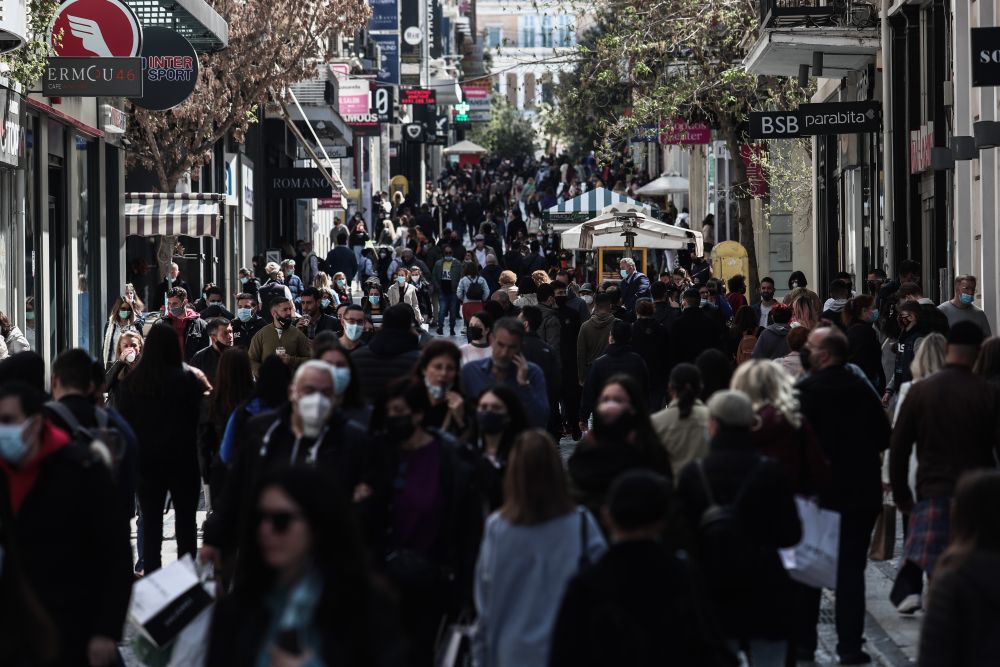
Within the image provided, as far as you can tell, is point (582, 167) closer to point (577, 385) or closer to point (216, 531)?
point (577, 385)

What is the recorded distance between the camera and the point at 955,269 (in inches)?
811

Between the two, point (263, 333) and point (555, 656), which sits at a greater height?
point (263, 333)

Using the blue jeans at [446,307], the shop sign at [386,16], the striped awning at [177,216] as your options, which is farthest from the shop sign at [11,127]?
the shop sign at [386,16]

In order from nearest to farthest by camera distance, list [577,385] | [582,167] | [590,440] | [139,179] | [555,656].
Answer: [555,656]
[590,440]
[577,385]
[139,179]
[582,167]

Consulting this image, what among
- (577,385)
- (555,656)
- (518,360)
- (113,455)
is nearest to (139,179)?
(577,385)

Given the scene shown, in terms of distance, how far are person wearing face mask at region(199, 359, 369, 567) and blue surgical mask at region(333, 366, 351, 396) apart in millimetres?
260

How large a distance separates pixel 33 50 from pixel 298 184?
2357cm

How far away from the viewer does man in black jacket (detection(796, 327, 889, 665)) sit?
29.7ft

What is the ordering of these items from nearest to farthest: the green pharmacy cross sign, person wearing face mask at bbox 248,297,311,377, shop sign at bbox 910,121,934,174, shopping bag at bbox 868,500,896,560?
shopping bag at bbox 868,500,896,560 → person wearing face mask at bbox 248,297,311,377 → shop sign at bbox 910,121,934,174 → the green pharmacy cross sign

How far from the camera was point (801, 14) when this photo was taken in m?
24.4

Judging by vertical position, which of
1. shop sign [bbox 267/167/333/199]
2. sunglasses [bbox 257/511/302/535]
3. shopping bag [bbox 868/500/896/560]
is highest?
shop sign [bbox 267/167/333/199]

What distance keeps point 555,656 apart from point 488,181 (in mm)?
75362

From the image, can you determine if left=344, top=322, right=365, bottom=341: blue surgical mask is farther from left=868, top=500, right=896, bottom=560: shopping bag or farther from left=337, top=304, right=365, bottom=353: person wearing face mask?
left=868, top=500, right=896, bottom=560: shopping bag

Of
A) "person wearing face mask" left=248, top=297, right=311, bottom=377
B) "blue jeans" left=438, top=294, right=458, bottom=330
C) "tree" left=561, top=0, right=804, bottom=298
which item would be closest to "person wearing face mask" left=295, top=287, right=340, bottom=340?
"person wearing face mask" left=248, top=297, right=311, bottom=377
